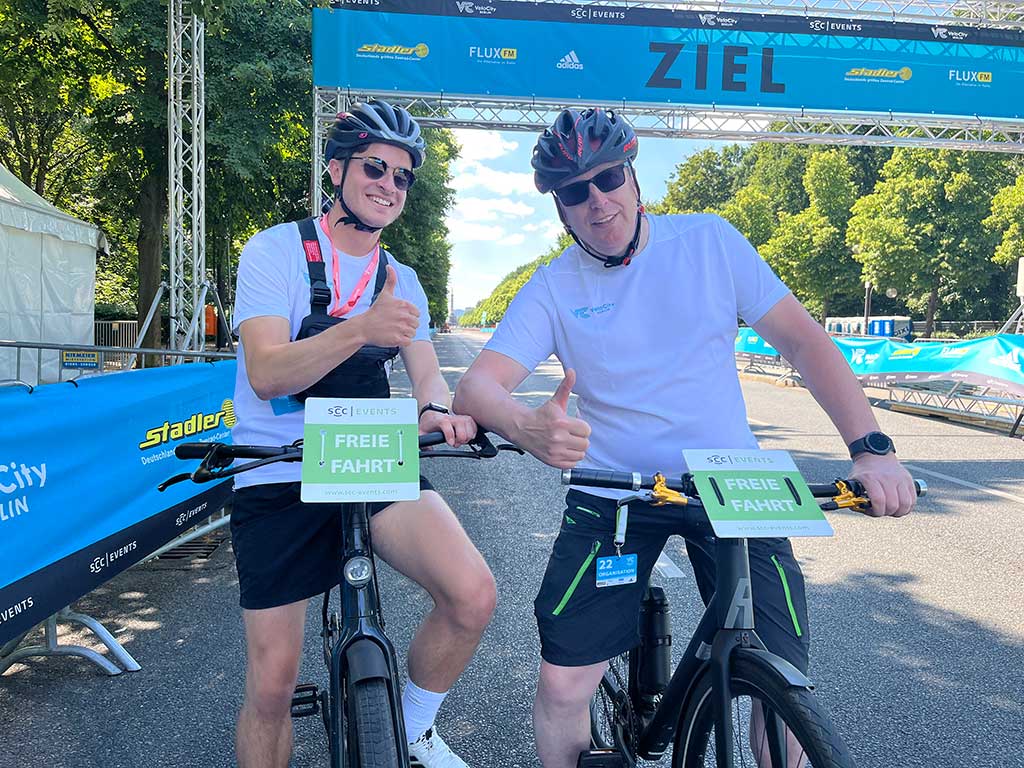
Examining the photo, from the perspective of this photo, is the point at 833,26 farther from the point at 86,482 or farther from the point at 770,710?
the point at 770,710

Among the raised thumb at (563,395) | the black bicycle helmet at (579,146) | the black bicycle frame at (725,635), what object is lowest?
the black bicycle frame at (725,635)

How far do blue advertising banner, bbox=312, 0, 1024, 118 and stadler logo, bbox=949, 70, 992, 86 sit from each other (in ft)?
0.06

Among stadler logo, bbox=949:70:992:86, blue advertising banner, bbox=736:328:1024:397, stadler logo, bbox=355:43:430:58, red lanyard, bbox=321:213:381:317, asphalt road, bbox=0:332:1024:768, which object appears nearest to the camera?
red lanyard, bbox=321:213:381:317

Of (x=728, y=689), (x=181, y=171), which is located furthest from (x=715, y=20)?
(x=728, y=689)

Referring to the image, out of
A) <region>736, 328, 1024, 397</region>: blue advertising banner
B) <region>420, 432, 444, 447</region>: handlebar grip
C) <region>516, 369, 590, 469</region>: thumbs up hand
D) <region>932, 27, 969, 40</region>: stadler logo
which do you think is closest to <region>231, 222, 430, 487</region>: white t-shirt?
<region>420, 432, 444, 447</region>: handlebar grip

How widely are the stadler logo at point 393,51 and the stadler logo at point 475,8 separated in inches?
38.1

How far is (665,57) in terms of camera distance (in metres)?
14.1

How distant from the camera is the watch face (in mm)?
2010

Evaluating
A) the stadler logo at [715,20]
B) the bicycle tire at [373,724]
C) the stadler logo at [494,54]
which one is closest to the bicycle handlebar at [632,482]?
the bicycle tire at [373,724]

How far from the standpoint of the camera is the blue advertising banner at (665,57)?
44.8ft

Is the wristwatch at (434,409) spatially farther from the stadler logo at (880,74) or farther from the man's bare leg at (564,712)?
the stadler logo at (880,74)

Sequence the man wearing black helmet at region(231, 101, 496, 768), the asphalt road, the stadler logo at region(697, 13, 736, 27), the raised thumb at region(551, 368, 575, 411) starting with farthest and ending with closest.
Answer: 1. the stadler logo at region(697, 13, 736, 27)
2. the asphalt road
3. the man wearing black helmet at region(231, 101, 496, 768)
4. the raised thumb at region(551, 368, 575, 411)

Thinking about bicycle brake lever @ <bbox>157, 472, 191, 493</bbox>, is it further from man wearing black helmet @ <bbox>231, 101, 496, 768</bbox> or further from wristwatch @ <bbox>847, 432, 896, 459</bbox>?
wristwatch @ <bbox>847, 432, 896, 459</bbox>

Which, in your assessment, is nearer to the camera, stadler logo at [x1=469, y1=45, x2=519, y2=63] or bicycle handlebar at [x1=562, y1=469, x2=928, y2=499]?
bicycle handlebar at [x1=562, y1=469, x2=928, y2=499]
